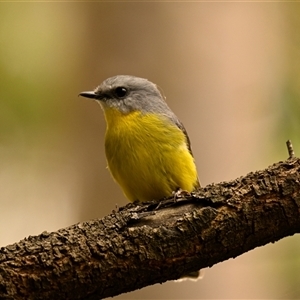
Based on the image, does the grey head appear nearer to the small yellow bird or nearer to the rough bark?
the small yellow bird

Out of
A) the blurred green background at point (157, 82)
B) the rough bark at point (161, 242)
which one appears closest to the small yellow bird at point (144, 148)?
the rough bark at point (161, 242)

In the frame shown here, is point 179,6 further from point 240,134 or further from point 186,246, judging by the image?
point 186,246

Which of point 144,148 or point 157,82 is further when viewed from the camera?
point 157,82

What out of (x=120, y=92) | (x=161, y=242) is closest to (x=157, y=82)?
(x=120, y=92)

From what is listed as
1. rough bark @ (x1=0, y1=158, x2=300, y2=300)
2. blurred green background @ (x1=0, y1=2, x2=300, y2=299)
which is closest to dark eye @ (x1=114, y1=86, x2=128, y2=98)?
blurred green background @ (x1=0, y1=2, x2=300, y2=299)

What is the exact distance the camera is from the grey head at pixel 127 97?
3.99 meters

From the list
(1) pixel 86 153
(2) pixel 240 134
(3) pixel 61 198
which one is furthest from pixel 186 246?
(3) pixel 61 198

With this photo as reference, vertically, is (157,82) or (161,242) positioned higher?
(157,82)

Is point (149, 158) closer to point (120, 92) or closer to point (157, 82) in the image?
point (120, 92)

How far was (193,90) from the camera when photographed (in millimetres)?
5406

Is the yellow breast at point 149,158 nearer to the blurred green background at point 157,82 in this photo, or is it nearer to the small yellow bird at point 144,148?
the small yellow bird at point 144,148

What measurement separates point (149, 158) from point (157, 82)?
6.34 ft

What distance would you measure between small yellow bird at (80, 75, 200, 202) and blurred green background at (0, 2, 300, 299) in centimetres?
116

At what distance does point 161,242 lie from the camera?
265 cm
